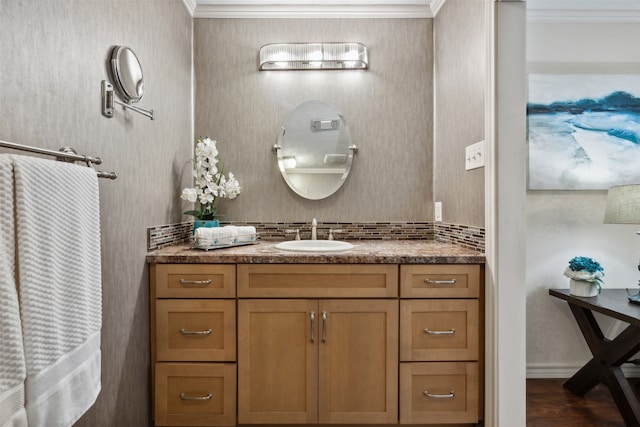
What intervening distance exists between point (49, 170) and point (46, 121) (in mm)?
236

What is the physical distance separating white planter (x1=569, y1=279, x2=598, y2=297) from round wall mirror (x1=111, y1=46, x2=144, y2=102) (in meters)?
2.50

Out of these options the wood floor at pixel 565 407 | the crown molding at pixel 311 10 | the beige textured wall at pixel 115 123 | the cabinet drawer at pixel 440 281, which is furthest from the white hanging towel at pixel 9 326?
the wood floor at pixel 565 407

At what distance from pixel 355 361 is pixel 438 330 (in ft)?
1.30

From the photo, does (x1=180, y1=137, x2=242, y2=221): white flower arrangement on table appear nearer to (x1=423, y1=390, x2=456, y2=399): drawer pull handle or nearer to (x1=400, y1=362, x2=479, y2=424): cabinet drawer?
(x1=400, y1=362, x2=479, y2=424): cabinet drawer

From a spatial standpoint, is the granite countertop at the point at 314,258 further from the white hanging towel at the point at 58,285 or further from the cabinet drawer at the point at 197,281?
the white hanging towel at the point at 58,285

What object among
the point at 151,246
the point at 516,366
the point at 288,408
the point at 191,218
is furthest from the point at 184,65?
the point at 516,366

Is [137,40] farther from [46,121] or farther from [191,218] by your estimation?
[191,218]

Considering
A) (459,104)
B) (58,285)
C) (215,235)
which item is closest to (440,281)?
(459,104)

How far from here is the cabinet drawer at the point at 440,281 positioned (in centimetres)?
176

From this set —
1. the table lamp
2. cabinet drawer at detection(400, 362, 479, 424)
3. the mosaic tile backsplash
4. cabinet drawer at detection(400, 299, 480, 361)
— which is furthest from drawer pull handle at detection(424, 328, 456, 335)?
the table lamp

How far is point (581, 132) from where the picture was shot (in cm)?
241

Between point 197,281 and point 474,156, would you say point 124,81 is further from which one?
point 474,156

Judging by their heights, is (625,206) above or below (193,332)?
above

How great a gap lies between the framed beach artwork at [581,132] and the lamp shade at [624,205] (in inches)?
10.2
